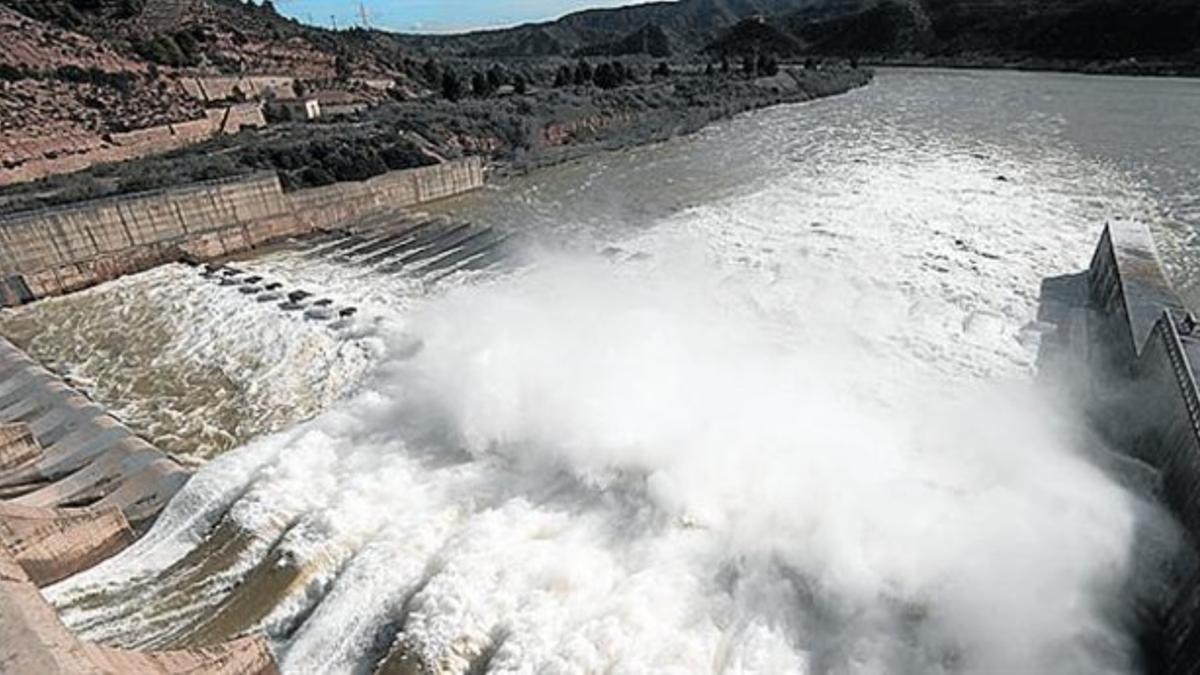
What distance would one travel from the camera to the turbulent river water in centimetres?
680

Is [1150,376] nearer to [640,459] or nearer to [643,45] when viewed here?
[640,459]

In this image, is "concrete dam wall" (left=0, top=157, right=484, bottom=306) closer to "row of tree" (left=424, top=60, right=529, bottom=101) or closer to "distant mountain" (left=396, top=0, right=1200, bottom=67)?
"row of tree" (left=424, top=60, right=529, bottom=101)

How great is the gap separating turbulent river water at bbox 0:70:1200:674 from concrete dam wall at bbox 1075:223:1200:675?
0.43 metres

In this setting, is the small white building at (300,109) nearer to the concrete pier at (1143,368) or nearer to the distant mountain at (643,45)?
the concrete pier at (1143,368)

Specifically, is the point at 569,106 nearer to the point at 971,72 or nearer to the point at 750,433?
the point at 750,433

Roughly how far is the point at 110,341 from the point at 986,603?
15.7 m

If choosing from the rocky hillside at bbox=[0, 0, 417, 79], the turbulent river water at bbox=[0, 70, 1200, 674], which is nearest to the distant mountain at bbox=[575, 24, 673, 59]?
the rocky hillside at bbox=[0, 0, 417, 79]

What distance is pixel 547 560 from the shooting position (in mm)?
7621

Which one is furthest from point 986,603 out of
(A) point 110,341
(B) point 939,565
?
(A) point 110,341

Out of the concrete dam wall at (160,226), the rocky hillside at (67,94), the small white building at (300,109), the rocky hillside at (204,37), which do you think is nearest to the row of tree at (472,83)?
the rocky hillside at (204,37)

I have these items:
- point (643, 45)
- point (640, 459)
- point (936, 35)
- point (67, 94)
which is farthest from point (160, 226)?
point (643, 45)

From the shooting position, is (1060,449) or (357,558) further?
(1060,449)

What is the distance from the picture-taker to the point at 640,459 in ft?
28.9

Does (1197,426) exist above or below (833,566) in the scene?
above
